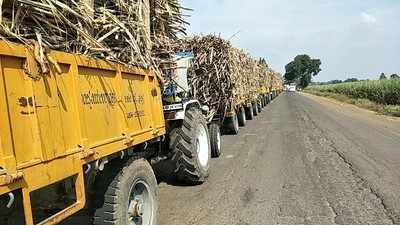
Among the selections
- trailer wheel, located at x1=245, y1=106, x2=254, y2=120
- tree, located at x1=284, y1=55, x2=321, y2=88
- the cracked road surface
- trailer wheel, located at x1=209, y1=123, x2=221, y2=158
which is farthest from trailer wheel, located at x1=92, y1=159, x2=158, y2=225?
tree, located at x1=284, y1=55, x2=321, y2=88

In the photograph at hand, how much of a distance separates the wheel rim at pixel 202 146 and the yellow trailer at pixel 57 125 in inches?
121

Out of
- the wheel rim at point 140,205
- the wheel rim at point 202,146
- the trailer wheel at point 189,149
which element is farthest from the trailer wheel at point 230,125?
the wheel rim at point 140,205

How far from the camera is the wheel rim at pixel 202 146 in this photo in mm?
8359

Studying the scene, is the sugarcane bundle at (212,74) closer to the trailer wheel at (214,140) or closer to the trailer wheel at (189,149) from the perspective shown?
the trailer wheel at (214,140)

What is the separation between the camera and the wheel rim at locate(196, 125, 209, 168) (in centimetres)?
836

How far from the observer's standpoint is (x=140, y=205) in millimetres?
5148

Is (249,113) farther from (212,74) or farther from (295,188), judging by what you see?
(295,188)

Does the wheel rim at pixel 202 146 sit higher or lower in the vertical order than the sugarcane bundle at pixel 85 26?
lower

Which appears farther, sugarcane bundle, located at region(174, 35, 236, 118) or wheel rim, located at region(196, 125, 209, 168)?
sugarcane bundle, located at region(174, 35, 236, 118)

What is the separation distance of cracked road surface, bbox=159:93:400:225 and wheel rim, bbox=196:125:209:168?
374 mm

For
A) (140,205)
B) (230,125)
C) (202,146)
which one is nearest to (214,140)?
(202,146)

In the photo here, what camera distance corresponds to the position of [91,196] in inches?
188

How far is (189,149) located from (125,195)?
2.94 metres

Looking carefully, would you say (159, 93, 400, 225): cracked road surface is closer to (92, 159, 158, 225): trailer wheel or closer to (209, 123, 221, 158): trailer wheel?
(209, 123, 221, 158): trailer wheel
